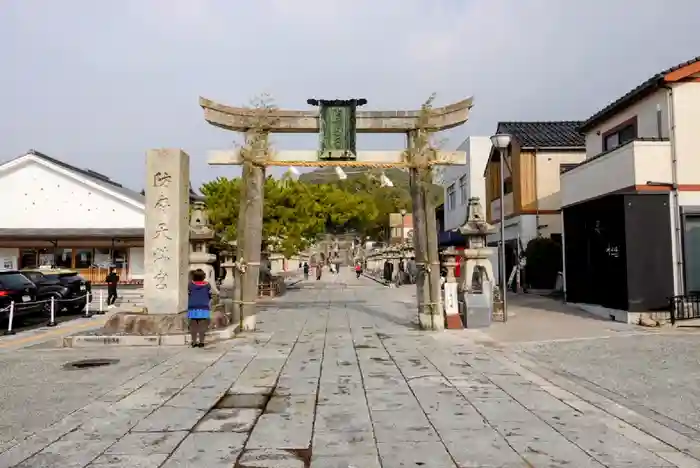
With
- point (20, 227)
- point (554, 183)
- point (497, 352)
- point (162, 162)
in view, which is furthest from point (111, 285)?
point (554, 183)

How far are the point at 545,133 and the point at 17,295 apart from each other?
23106 millimetres

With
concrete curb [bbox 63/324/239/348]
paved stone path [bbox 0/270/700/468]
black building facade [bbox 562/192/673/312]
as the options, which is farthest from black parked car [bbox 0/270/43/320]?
black building facade [bbox 562/192/673/312]

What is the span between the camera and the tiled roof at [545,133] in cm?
2606

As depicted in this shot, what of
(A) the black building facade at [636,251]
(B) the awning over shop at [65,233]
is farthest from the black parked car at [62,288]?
(A) the black building facade at [636,251]

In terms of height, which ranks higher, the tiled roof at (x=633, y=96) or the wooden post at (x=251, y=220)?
the tiled roof at (x=633, y=96)

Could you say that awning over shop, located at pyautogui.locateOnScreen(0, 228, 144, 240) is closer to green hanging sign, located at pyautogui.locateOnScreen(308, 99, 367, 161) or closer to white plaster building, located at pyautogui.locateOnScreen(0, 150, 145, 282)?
white plaster building, located at pyautogui.locateOnScreen(0, 150, 145, 282)

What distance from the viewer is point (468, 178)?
36719mm

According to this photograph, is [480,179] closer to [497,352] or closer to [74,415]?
[497,352]

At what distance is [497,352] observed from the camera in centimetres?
1162

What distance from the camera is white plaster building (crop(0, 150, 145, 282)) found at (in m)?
34.2

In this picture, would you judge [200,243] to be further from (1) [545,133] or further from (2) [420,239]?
(1) [545,133]

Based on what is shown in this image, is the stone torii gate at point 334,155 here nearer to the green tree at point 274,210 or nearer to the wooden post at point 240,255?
the wooden post at point 240,255

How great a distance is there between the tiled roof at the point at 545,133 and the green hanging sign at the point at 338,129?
12.9 meters

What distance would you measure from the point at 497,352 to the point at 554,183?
1622 cm
